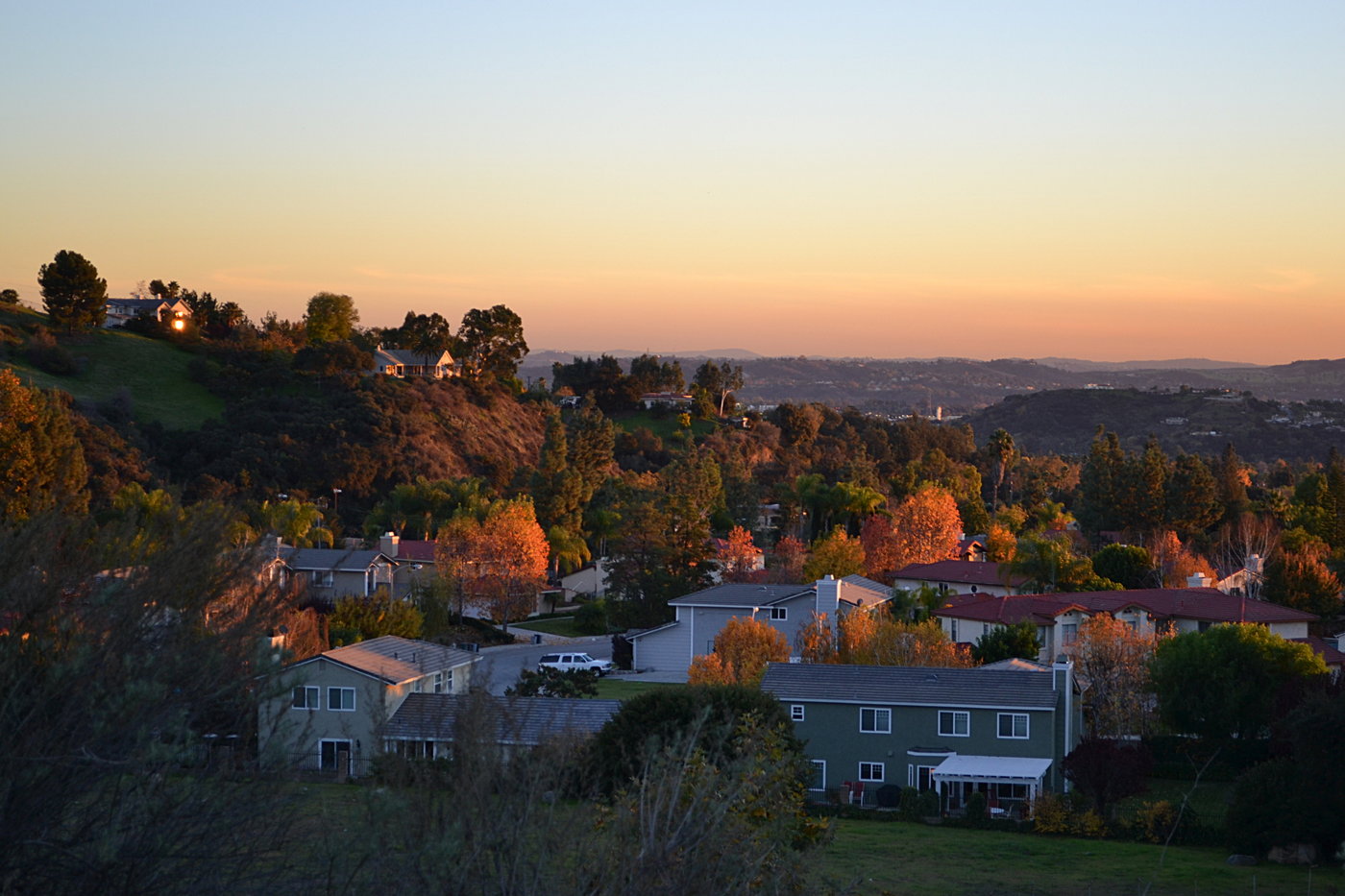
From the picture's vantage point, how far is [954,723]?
3391 centimetres

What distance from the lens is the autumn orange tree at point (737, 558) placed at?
66.0m

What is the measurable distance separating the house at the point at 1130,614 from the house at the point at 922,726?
1137 cm

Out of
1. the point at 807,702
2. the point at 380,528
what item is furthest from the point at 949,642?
the point at 380,528

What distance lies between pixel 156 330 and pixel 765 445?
49941 mm

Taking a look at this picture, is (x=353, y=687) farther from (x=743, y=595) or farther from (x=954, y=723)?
(x=743, y=595)

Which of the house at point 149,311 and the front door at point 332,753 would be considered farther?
the house at point 149,311

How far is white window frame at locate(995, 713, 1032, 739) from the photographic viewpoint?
33.2m

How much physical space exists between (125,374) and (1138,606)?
239 ft

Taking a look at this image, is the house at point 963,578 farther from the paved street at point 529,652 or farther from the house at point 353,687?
the house at point 353,687

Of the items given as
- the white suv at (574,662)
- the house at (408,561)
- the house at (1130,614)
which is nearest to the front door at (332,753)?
the white suv at (574,662)

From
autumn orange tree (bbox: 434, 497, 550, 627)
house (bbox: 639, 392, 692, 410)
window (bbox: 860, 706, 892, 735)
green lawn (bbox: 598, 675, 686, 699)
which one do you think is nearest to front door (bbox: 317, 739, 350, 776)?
green lawn (bbox: 598, 675, 686, 699)

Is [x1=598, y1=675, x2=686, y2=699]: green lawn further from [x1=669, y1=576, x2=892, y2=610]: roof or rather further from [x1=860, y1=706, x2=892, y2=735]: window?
[x1=860, y1=706, x2=892, y2=735]: window

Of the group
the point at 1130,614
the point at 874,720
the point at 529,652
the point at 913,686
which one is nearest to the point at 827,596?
the point at 1130,614

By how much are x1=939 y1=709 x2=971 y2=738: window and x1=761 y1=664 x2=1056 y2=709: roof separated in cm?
27
